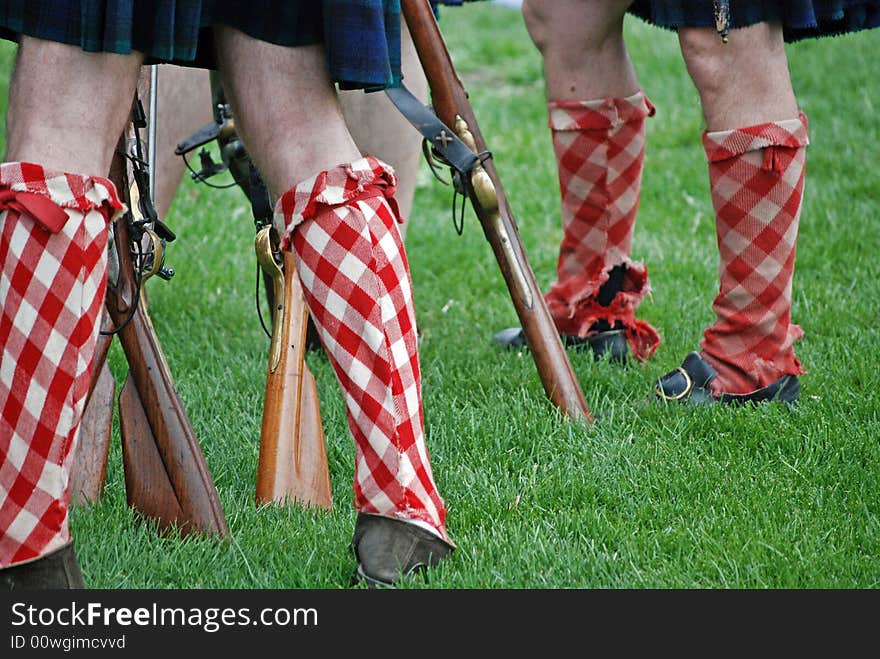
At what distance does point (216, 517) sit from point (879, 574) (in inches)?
42.9

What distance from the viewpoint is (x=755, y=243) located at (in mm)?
2598

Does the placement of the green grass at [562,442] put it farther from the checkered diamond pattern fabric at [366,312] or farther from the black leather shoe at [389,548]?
the checkered diamond pattern fabric at [366,312]

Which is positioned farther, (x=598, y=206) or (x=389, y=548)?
(x=598, y=206)

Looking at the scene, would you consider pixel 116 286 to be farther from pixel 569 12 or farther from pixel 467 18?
pixel 467 18

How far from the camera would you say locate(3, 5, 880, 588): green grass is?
1889 millimetres

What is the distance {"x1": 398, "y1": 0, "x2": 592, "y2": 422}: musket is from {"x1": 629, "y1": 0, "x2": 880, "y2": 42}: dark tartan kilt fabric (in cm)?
49

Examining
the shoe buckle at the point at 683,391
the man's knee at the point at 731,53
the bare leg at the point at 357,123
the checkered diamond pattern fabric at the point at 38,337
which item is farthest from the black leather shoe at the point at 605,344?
the checkered diamond pattern fabric at the point at 38,337

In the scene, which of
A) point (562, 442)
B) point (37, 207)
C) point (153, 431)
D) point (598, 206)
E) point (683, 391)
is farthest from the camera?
point (598, 206)

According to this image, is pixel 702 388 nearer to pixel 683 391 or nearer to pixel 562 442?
pixel 683 391

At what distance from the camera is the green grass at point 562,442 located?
1889mm

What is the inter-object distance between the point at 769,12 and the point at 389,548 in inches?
59.9

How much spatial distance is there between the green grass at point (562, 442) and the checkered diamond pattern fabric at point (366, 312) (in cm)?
20

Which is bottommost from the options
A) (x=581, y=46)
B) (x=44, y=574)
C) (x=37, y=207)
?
(x=44, y=574)

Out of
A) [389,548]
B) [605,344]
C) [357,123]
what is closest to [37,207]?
[389,548]
